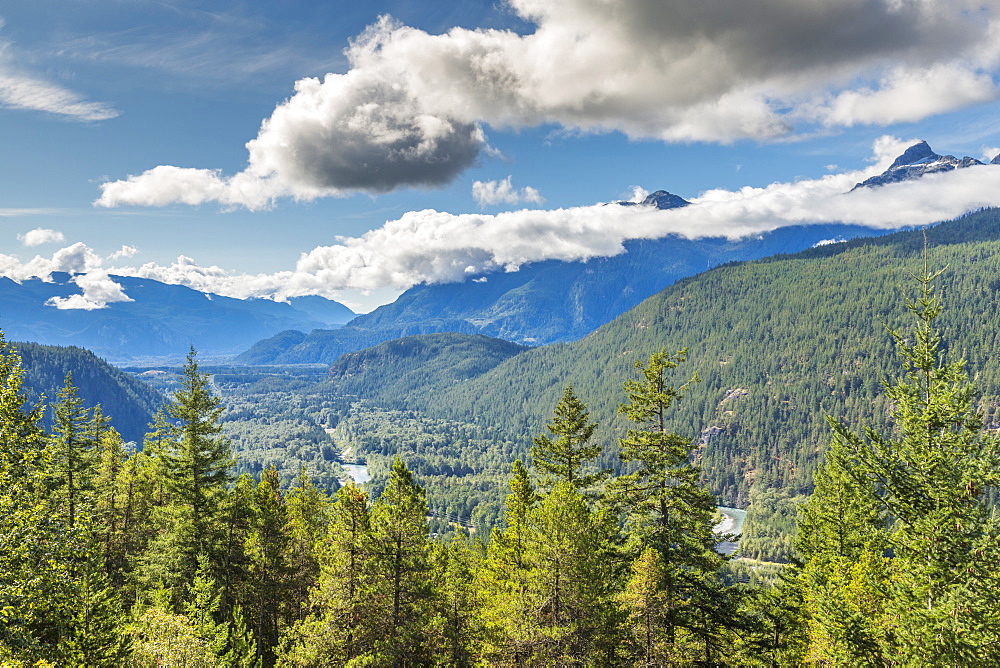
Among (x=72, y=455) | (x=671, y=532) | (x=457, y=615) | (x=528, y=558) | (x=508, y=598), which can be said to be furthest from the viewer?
(x=72, y=455)

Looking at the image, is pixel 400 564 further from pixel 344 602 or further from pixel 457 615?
pixel 457 615

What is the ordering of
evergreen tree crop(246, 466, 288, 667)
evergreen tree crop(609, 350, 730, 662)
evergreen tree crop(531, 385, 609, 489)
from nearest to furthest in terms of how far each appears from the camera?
evergreen tree crop(609, 350, 730, 662) → evergreen tree crop(531, 385, 609, 489) → evergreen tree crop(246, 466, 288, 667)

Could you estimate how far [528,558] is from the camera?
27531 millimetres

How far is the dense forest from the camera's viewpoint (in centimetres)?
1939

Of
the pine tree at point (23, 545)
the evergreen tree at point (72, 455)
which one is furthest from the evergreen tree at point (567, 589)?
the evergreen tree at point (72, 455)

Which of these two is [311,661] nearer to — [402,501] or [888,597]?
[402,501]

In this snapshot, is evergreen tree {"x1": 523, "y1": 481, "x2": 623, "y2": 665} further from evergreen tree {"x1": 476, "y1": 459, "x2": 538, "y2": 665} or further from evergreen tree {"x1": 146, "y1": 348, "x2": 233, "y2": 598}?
evergreen tree {"x1": 146, "y1": 348, "x2": 233, "y2": 598}

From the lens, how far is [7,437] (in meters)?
18.2

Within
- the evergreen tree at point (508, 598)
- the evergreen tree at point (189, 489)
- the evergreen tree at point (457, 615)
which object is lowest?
the evergreen tree at point (457, 615)

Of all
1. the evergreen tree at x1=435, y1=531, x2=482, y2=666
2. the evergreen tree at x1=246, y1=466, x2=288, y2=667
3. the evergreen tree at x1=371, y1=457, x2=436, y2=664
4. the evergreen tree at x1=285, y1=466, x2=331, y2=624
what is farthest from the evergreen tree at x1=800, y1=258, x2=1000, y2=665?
the evergreen tree at x1=246, y1=466, x2=288, y2=667

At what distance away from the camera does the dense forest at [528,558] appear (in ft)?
63.6

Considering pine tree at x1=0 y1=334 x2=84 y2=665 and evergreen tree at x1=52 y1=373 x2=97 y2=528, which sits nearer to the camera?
pine tree at x1=0 y1=334 x2=84 y2=665

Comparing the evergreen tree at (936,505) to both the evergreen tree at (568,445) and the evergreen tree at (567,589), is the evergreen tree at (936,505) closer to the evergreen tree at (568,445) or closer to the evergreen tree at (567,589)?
the evergreen tree at (567,589)

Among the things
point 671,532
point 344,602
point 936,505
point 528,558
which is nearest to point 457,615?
point 344,602
